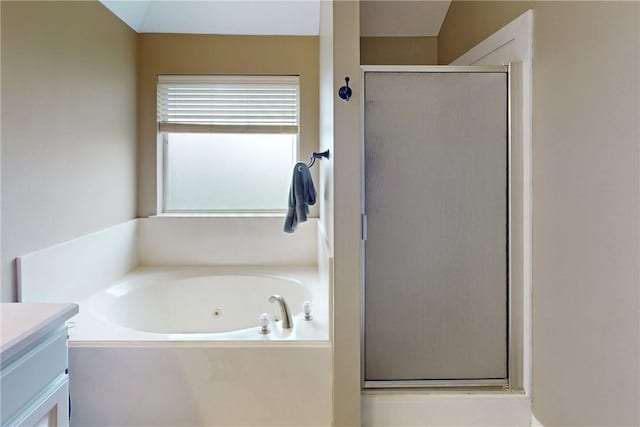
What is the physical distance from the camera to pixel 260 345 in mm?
1667

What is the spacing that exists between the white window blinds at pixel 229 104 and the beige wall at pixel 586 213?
175cm

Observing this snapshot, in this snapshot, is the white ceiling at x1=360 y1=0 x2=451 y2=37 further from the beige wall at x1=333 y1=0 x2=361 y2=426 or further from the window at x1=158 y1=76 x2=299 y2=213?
the beige wall at x1=333 y1=0 x2=361 y2=426

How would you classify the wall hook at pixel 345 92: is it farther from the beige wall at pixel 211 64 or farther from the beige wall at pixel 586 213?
the beige wall at pixel 211 64

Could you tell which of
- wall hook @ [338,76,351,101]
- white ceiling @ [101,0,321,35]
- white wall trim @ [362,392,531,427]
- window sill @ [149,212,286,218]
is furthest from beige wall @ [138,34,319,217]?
white wall trim @ [362,392,531,427]

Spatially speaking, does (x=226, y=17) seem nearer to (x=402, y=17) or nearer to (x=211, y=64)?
(x=211, y=64)

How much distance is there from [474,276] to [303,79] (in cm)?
198

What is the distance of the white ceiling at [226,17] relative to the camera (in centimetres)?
273

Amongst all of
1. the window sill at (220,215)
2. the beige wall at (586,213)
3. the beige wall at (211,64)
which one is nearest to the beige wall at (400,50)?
the beige wall at (211,64)

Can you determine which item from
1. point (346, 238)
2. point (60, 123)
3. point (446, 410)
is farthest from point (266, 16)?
point (446, 410)

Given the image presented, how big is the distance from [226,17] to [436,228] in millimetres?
2201

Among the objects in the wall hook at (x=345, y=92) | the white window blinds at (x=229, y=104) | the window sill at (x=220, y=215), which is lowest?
the window sill at (x=220, y=215)

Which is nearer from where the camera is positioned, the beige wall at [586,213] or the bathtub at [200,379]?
the beige wall at [586,213]

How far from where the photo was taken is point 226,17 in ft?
9.24

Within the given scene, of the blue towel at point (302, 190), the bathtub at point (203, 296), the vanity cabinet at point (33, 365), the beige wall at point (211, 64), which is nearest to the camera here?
the vanity cabinet at point (33, 365)
